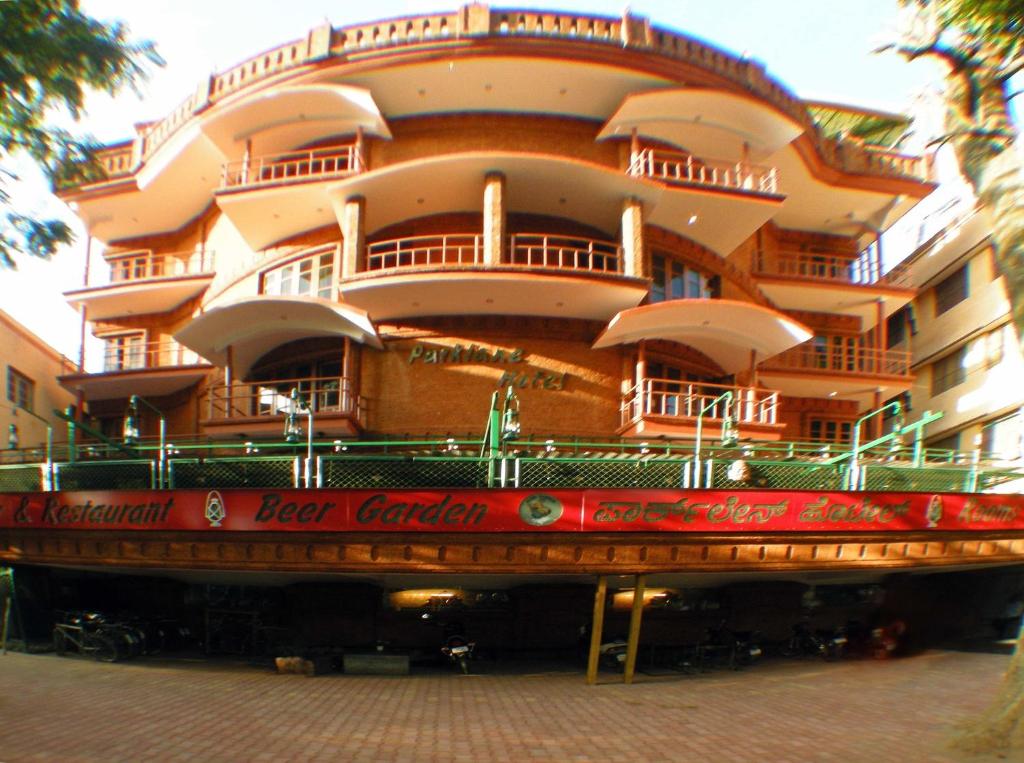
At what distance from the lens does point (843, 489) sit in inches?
528

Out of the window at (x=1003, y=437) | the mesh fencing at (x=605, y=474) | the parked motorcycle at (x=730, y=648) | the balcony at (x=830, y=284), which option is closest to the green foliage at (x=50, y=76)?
the mesh fencing at (x=605, y=474)

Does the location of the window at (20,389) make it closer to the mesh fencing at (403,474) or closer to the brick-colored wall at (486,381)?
the brick-colored wall at (486,381)

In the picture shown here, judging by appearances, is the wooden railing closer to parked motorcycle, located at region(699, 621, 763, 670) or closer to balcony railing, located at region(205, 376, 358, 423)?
balcony railing, located at region(205, 376, 358, 423)

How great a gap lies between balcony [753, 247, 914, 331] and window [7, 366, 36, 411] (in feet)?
86.3

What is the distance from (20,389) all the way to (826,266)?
97.8ft

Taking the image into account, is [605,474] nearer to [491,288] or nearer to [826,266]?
[491,288]

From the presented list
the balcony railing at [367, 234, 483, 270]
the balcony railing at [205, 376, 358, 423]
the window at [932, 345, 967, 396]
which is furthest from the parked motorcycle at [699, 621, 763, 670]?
the window at [932, 345, 967, 396]

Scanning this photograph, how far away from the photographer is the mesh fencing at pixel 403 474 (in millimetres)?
12820

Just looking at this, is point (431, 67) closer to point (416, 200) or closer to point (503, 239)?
point (416, 200)

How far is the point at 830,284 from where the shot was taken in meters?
25.5

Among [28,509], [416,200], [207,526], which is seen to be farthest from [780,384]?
[28,509]

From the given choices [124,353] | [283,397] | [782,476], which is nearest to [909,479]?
[782,476]

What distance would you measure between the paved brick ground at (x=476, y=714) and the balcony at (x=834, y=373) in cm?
1220

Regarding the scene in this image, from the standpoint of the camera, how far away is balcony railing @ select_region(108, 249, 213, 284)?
25.8 meters
